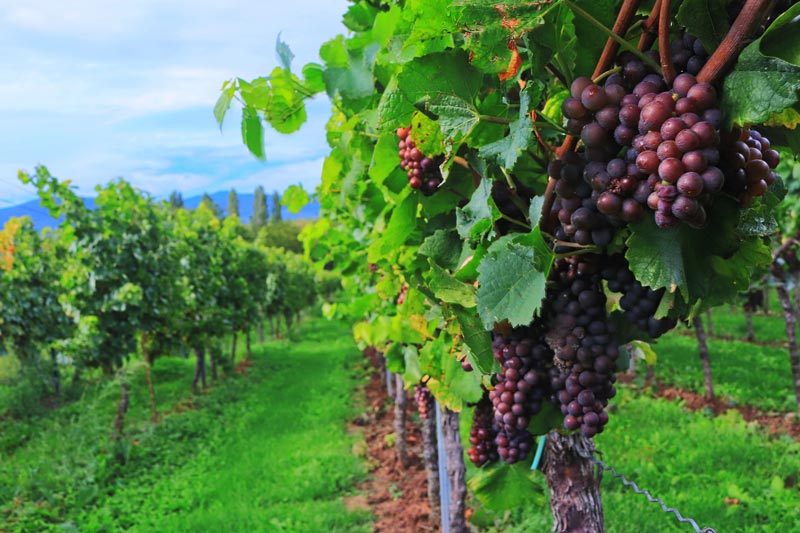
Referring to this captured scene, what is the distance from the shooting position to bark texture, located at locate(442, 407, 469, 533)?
4488 mm

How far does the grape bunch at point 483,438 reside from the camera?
2363 millimetres

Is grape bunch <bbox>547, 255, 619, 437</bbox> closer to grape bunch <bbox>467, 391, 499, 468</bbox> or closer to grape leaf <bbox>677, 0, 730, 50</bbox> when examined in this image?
grape leaf <bbox>677, 0, 730, 50</bbox>

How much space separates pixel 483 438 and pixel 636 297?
119cm

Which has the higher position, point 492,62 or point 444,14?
point 444,14

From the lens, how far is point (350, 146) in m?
2.33

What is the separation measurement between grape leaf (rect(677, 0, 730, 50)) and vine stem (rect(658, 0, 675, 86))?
21 millimetres

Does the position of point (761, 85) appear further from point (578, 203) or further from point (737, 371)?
point (737, 371)

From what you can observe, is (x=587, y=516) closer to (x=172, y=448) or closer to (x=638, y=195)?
(x=638, y=195)

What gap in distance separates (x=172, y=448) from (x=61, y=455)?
1654 millimetres

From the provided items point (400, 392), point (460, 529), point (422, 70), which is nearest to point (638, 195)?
point (422, 70)

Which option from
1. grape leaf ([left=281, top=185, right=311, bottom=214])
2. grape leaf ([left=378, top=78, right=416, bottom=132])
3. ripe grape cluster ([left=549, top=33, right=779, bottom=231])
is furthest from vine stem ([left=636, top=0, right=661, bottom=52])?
grape leaf ([left=281, top=185, right=311, bottom=214])

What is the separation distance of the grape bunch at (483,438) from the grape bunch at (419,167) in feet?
3.42

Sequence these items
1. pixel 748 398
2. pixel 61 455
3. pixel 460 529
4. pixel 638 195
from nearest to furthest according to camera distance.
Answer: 1. pixel 638 195
2. pixel 460 529
3. pixel 61 455
4. pixel 748 398

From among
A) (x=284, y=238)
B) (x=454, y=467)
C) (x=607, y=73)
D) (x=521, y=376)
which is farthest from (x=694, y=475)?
(x=284, y=238)
